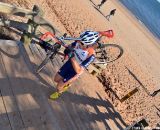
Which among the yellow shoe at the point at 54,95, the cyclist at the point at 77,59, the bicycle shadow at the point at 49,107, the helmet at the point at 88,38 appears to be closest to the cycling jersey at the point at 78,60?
the cyclist at the point at 77,59

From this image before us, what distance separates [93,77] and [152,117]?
5.27 m

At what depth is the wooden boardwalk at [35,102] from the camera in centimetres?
619

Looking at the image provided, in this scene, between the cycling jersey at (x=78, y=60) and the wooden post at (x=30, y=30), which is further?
the wooden post at (x=30, y=30)

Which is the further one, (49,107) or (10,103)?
(49,107)

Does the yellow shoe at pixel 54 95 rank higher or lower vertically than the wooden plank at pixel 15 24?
lower

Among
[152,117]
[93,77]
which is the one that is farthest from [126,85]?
[93,77]

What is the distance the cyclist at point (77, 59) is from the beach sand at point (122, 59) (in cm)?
123

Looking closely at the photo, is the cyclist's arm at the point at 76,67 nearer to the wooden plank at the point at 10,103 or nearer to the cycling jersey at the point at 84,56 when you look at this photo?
the cycling jersey at the point at 84,56

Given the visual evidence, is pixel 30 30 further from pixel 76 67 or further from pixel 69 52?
pixel 76 67

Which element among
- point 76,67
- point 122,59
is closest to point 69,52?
point 76,67

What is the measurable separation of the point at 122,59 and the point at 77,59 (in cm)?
1422

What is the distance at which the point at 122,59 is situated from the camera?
2100 centimetres

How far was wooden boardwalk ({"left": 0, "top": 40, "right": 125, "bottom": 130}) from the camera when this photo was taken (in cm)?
619

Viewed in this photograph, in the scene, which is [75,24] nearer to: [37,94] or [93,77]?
[93,77]
